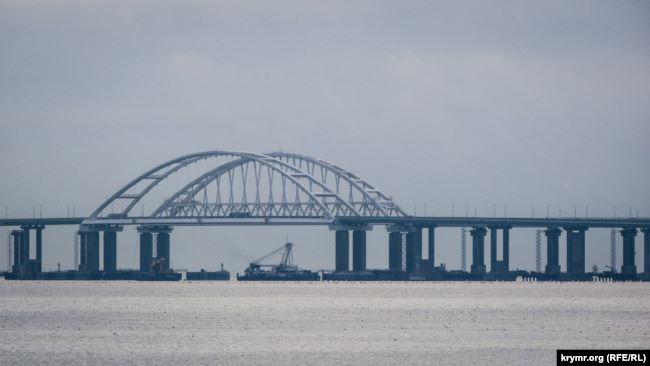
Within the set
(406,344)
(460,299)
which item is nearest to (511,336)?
(406,344)

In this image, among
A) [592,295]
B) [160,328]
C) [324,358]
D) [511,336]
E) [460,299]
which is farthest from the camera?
[592,295]

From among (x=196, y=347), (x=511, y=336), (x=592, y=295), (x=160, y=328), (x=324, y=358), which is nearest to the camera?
(x=324, y=358)

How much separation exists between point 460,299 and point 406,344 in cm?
6874

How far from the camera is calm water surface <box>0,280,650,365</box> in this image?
78062 mm

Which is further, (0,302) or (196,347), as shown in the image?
(0,302)

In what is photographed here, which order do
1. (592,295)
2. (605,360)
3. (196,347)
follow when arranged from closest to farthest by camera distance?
(605,360), (196,347), (592,295)

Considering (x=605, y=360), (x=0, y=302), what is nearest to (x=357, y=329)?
(x=605, y=360)

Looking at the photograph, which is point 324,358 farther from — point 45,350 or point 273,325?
point 273,325

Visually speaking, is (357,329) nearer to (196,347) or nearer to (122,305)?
(196,347)

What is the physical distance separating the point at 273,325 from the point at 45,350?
21962 mm

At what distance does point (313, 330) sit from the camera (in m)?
96.6

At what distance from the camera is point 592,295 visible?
16638 centimetres

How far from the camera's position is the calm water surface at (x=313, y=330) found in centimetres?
7806

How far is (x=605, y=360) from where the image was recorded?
6519 centimetres
